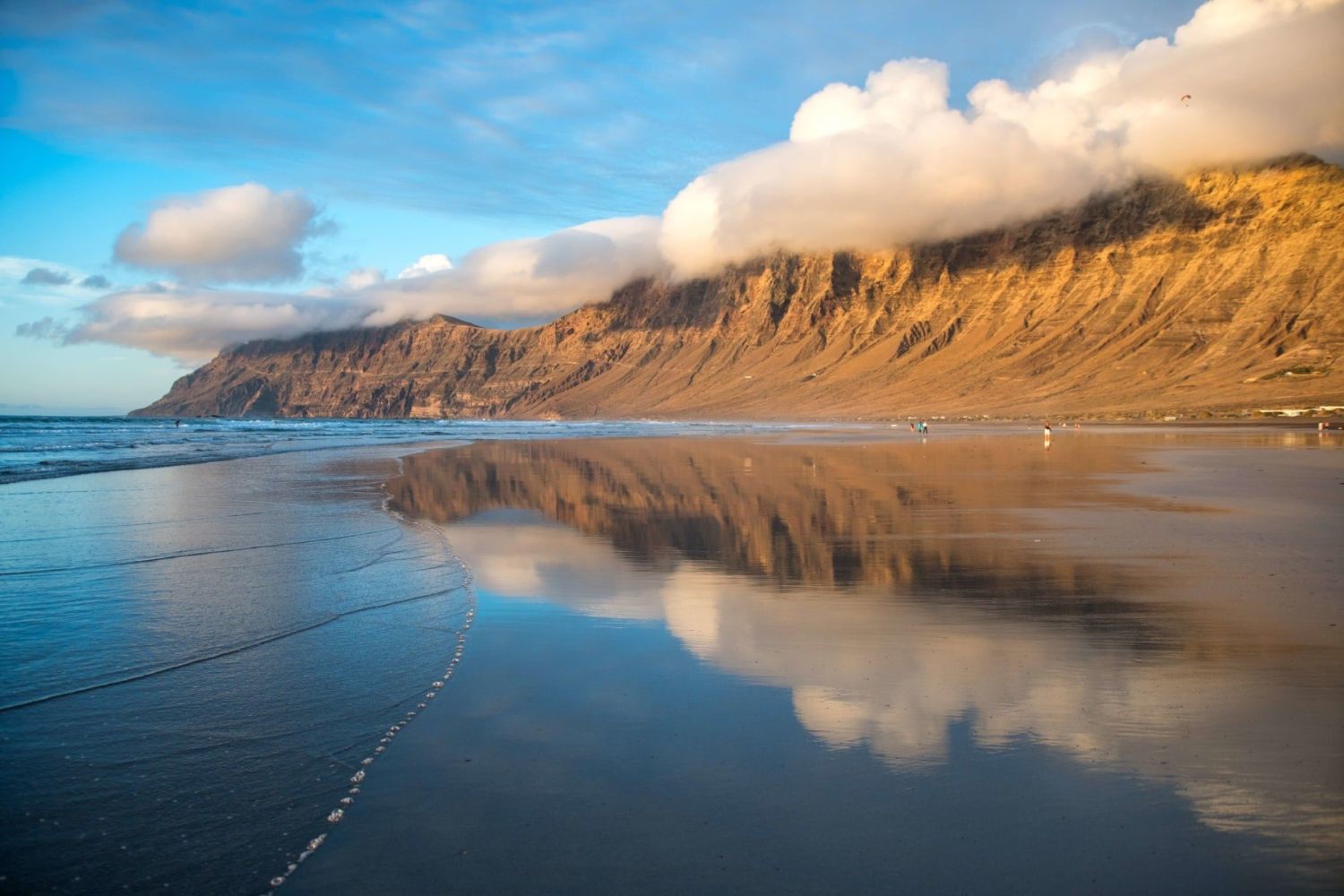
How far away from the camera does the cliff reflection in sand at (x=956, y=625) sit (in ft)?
19.3

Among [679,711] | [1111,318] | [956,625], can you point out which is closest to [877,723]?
[679,711]

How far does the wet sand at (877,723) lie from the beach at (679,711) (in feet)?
0.10

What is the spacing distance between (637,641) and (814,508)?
11.0m

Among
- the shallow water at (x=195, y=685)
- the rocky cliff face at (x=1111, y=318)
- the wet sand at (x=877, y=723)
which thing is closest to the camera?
the wet sand at (x=877, y=723)

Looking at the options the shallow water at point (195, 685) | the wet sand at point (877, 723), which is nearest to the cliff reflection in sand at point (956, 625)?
the wet sand at point (877, 723)

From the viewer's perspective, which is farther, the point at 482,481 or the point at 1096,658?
the point at 482,481

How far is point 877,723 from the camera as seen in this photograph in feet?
21.1

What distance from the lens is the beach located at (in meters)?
4.63

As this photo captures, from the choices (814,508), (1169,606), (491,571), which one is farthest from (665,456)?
(1169,606)

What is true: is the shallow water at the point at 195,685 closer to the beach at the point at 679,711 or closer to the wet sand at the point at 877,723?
the beach at the point at 679,711

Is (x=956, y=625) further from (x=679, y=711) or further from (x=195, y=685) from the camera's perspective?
(x=195, y=685)

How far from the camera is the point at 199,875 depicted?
449 cm

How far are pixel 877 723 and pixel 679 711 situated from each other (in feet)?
4.69

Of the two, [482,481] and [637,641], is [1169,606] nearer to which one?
[637,641]
